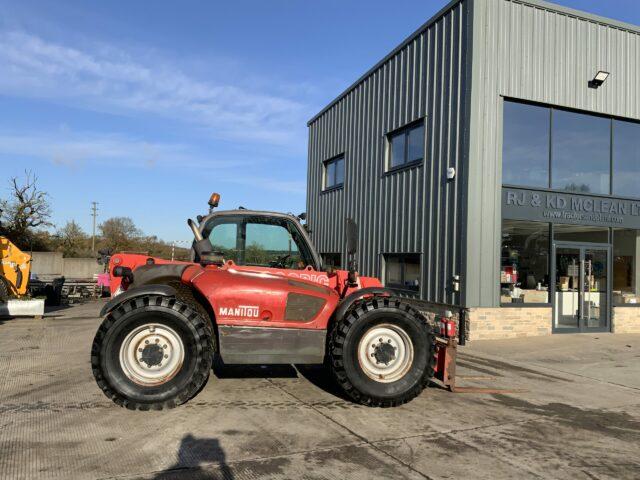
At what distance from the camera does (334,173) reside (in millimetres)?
18797

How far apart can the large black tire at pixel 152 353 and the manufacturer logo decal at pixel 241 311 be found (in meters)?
0.25

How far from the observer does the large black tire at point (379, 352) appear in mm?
5266

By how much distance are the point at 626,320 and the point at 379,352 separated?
10565 millimetres

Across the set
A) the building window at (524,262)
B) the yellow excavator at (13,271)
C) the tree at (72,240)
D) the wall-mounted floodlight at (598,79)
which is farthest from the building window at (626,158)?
the tree at (72,240)

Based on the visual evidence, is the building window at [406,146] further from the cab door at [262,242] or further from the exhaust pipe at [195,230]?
the exhaust pipe at [195,230]

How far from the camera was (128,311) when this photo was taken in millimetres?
5051

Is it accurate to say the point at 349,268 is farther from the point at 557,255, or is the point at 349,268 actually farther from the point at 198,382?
the point at 557,255

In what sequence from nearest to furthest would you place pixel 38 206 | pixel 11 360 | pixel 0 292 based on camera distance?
pixel 11 360 < pixel 0 292 < pixel 38 206

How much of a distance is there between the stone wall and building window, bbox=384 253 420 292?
520 centimetres

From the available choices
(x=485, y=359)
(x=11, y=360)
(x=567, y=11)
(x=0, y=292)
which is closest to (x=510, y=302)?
(x=485, y=359)

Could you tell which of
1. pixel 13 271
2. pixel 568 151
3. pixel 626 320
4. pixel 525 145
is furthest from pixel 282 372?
pixel 13 271

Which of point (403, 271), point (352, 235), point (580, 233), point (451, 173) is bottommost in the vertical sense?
point (403, 271)

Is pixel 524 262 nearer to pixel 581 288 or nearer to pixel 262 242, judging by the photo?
pixel 581 288

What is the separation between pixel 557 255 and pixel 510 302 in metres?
1.96
